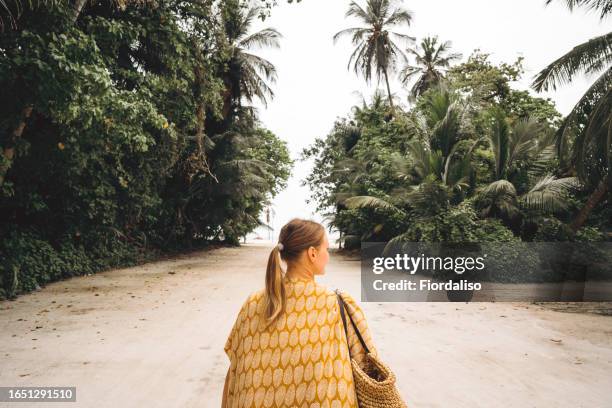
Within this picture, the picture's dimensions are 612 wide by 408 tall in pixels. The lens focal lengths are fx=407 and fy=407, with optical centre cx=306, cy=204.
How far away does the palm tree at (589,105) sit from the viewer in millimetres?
8531

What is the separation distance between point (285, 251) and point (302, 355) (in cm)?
42

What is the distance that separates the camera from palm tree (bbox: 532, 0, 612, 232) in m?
8.53

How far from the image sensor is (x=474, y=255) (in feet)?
34.4

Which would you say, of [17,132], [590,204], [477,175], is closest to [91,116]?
[17,132]

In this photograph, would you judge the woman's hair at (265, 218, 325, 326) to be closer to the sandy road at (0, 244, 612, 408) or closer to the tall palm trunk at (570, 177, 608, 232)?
the sandy road at (0, 244, 612, 408)

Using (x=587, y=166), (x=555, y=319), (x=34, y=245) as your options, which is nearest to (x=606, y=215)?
(x=587, y=166)

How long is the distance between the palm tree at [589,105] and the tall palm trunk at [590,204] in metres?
1.66

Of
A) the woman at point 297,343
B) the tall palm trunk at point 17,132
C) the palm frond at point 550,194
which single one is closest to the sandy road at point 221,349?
the woman at point 297,343

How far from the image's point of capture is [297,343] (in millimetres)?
1610

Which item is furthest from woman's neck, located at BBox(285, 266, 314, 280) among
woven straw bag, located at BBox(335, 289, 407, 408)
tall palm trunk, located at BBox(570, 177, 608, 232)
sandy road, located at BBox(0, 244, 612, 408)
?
tall palm trunk, located at BBox(570, 177, 608, 232)

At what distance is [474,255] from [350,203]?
5.76 metres

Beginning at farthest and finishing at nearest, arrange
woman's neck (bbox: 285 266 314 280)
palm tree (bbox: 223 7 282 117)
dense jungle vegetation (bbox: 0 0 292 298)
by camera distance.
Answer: palm tree (bbox: 223 7 282 117) → dense jungle vegetation (bbox: 0 0 292 298) → woman's neck (bbox: 285 266 314 280)

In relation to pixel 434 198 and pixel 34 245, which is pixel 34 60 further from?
pixel 434 198

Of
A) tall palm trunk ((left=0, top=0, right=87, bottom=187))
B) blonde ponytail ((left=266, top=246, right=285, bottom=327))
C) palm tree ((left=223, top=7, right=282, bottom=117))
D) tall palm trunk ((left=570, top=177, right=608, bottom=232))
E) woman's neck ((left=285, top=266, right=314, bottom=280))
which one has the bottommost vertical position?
blonde ponytail ((left=266, top=246, right=285, bottom=327))
